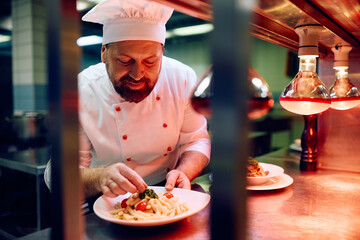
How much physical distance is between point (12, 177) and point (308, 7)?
325 cm

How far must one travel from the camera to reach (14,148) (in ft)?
13.5

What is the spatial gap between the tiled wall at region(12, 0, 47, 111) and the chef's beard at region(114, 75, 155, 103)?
4.07 m

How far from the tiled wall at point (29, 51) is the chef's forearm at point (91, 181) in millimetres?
4339

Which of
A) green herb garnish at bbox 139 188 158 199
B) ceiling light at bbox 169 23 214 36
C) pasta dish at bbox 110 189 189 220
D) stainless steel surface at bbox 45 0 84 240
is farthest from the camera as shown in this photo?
ceiling light at bbox 169 23 214 36

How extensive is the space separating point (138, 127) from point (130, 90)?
0.26 meters

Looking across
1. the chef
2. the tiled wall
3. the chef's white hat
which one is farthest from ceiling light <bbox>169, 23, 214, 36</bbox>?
the chef's white hat

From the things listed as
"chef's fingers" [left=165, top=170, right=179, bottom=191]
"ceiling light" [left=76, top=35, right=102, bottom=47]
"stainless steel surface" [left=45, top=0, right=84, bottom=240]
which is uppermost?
"ceiling light" [left=76, top=35, right=102, bottom=47]

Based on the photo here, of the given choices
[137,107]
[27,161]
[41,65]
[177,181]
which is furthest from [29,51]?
[177,181]

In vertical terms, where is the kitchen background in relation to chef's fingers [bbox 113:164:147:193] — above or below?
above

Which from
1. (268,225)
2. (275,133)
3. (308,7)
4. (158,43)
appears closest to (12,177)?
(158,43)

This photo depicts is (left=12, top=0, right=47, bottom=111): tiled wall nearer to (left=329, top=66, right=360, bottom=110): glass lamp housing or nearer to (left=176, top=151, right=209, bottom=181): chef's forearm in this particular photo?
(left=176, top=151, right=209, bottom=181): chef's forearm

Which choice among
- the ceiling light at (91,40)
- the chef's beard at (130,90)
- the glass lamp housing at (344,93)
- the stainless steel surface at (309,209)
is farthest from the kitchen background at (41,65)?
the stainless steel surface at (309,209)

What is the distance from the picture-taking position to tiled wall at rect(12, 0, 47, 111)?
17.5 feet

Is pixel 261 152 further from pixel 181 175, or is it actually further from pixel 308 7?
pixel 308 7
